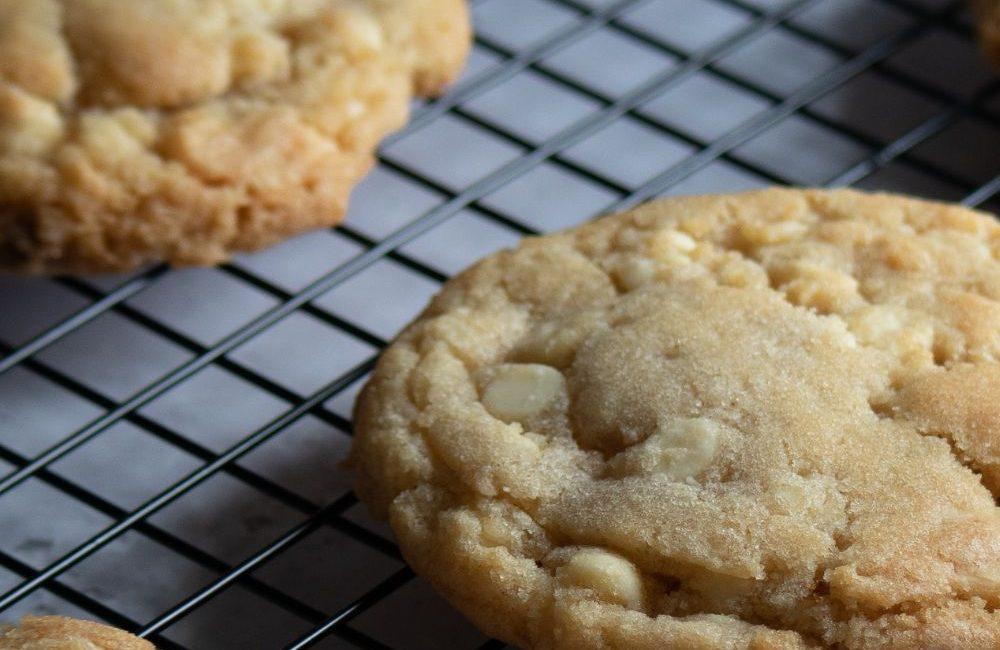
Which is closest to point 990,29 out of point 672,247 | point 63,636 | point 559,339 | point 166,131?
point 672,247

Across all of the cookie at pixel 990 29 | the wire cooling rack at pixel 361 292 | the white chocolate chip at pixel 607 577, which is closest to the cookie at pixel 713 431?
the white chocolate chip at pixel 607 577

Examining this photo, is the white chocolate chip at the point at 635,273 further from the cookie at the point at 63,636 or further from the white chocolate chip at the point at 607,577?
the cookie at the point at 63,636

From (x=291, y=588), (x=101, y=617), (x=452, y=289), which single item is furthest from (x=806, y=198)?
(x=101, y=617)

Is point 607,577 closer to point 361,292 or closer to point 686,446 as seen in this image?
point 686,446

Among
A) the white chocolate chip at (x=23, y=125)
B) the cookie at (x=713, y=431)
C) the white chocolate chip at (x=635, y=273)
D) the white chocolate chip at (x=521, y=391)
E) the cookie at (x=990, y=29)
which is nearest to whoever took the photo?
the cookie at (x=713, y=431)

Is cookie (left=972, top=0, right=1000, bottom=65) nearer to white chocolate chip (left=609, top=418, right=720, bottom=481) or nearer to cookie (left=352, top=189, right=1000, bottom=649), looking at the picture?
cookie (left=352, top=189, right=1000, bottom=649)

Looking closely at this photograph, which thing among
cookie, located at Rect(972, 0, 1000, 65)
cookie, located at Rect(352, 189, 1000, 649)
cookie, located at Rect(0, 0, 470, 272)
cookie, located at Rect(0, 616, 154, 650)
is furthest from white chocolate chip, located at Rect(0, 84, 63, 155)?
cookie, located at Rect(972, 0, 1000, 65)
